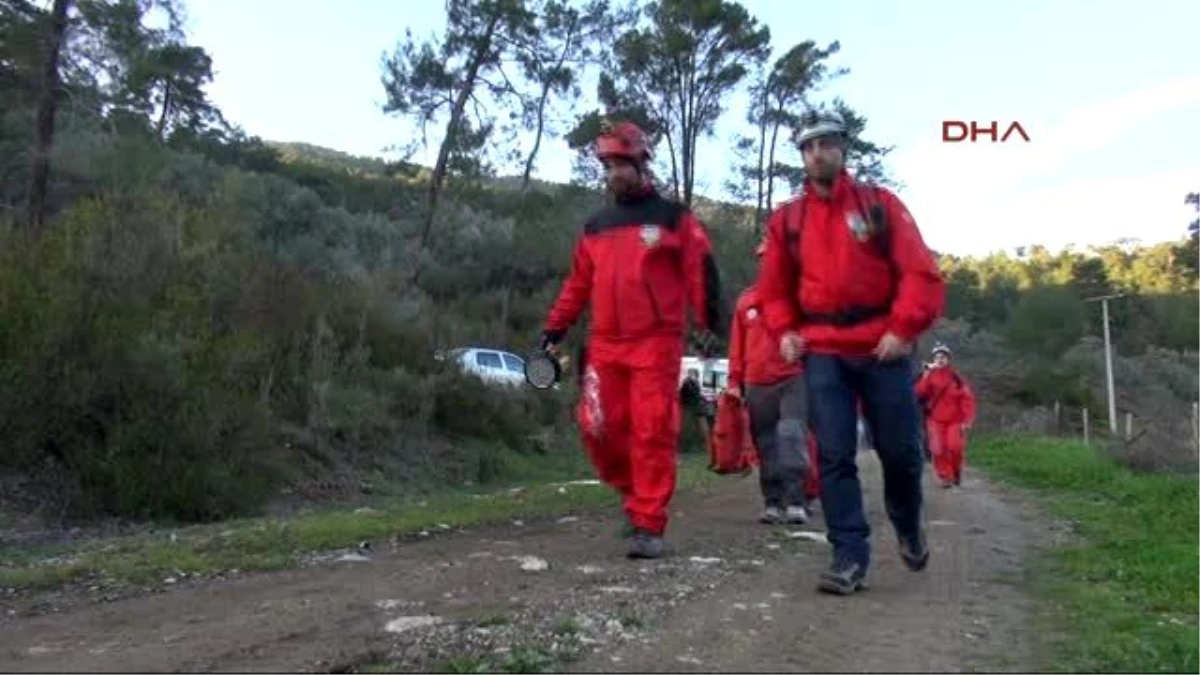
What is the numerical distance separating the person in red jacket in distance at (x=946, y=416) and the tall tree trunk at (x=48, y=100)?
16.1 metres

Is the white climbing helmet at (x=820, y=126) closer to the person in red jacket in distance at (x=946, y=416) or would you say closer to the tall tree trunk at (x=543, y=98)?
the person in red jacket in distance at (x=946, y=416)

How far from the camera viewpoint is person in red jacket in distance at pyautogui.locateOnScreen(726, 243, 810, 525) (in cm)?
882

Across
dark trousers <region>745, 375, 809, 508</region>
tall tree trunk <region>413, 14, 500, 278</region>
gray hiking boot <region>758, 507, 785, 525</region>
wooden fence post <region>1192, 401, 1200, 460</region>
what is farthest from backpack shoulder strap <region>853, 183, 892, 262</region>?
tall tree trunk <region>413, 14, 500, 278</region>

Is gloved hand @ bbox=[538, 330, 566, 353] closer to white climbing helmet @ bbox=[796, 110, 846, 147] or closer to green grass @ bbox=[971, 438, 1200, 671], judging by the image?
white climbing helmet @ bbox=[796, 110, 846, 147]

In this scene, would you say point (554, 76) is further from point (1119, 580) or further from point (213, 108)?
point (1119, 580)

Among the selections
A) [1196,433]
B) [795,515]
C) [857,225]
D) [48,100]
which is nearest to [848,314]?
[857,225]

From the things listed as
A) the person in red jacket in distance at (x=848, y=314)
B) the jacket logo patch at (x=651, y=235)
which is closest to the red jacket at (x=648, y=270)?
the jacket logo patch at (x=651, y=235)

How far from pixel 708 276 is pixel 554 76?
32.4m

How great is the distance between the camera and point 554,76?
38.3m

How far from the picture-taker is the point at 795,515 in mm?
8703

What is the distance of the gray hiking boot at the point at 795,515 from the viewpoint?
28.4ft

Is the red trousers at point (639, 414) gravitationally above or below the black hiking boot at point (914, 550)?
above

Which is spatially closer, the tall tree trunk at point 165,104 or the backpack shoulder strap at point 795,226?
the backpack shoulder strap at point 795,226

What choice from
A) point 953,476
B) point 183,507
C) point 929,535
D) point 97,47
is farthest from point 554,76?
point 929,535
